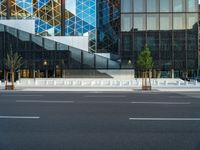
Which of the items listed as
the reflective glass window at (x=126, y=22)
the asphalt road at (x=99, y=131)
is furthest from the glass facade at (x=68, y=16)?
the asphalt road at (x=99, y=131)

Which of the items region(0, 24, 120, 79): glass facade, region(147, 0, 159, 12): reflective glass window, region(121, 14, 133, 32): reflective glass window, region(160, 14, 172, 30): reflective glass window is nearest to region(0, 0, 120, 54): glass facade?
region(121, 14, 133, 32): reflective glass window

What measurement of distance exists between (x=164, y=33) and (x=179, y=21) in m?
3.34

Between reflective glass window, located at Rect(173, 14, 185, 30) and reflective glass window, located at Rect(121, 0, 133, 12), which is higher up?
reflective glass window, located at Rect(121, 0, 133, 12)

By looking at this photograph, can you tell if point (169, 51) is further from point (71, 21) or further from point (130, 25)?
point (71, 21)

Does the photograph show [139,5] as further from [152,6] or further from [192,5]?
[192,5]

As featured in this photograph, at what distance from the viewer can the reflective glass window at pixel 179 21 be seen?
54.9 metres

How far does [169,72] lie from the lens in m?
55.0

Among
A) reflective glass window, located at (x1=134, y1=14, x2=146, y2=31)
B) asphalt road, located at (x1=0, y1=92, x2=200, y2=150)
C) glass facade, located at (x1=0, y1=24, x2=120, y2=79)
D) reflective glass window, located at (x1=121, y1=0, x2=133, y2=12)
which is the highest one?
reflective glass window, located at (x1=121, y1=0, x2=133, y2=12)

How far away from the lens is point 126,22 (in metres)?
54.9

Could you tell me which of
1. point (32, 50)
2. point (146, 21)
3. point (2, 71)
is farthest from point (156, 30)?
point (2, 71)

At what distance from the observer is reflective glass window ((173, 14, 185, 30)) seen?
54.9 meters

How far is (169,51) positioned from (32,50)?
77.5ft

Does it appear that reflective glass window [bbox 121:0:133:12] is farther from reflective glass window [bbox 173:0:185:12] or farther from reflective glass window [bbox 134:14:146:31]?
reflective glass window [bbox 173:0:185:12]

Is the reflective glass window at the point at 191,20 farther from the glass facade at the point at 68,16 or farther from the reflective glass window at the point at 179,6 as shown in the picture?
the glass facade at the point at 68,16
